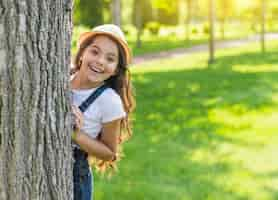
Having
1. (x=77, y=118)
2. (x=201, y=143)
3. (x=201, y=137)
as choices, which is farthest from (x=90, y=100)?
(x=201, y=137)

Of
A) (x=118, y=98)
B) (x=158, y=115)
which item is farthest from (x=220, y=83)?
(x=118, y=98)

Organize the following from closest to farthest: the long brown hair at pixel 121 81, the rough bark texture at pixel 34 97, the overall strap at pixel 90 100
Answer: the rough bark texture at pixel 34 97 < the overall strap at pixel 90 100 < the long brown hair at pixel 121 81

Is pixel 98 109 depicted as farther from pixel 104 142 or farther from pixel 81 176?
pixel 81 176

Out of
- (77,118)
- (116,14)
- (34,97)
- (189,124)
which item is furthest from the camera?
(116,14)

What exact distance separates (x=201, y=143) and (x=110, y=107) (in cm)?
634

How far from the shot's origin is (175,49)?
32.4 meters

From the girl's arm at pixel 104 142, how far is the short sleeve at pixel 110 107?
3cm

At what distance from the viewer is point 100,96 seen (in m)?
3.18

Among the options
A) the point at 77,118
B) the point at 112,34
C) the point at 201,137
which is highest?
the point at 112,34

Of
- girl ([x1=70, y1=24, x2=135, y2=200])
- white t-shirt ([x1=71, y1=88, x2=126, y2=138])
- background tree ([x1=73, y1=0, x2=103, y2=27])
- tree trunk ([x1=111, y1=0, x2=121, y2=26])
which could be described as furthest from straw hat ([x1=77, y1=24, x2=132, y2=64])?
background tree ([x1=73, y1=0, x2=103, y2=27])

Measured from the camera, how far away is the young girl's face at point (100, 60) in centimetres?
321

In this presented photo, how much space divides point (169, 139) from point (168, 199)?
3.01m

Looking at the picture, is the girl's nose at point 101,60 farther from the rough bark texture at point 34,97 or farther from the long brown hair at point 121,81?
the rough bark texture at point 34,97

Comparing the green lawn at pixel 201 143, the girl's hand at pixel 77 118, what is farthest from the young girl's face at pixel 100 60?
the green lawn at pixel 201 143
